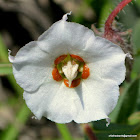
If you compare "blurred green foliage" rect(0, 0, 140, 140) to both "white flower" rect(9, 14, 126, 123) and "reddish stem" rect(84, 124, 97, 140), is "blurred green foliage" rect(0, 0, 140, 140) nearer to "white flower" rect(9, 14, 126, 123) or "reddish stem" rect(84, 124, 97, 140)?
"reddish stem" rect(84, 124, 97, 140)

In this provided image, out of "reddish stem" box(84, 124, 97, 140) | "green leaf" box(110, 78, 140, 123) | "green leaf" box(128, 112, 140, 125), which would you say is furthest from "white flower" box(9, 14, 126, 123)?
"green leaf" box(128, 112, 140, 125)

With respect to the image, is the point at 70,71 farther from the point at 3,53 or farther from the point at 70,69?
the point at 3,53

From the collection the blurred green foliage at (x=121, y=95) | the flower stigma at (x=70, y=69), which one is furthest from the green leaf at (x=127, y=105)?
the flower stigma at (x=70, y=69)

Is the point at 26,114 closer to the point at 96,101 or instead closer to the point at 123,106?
the point at 123,106

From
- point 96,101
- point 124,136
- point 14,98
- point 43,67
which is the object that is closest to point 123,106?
point 124,136

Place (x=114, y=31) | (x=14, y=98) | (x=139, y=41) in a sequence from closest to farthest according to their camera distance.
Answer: (x=114, y=31) < (x=139, y=41) < (x=14, y=98)
